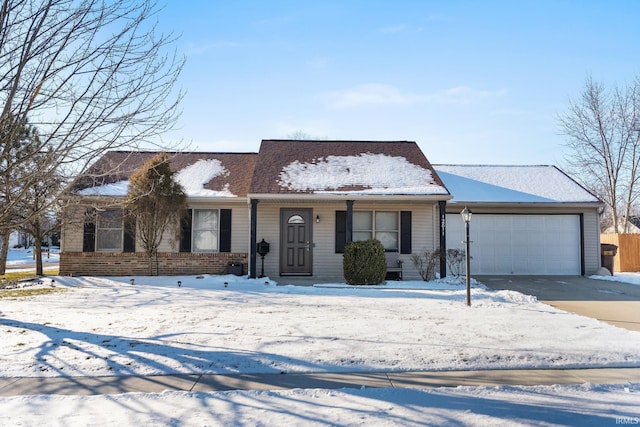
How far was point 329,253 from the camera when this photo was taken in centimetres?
1366

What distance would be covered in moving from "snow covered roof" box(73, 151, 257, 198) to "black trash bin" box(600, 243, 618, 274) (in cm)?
1212

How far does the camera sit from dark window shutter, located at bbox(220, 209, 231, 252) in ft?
45.4

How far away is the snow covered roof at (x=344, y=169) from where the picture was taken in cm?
1277

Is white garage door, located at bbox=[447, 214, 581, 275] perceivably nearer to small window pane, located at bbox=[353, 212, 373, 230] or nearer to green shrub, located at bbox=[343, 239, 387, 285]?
small window pane, located at bbox=[353, 212, 373, 230]

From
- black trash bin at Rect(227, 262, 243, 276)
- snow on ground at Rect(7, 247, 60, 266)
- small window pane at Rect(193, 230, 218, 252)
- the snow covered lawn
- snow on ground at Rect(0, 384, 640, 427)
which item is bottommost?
snow on ground at Rect(7, 247, 60, 266)

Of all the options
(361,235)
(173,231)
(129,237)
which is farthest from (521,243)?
(129,237)

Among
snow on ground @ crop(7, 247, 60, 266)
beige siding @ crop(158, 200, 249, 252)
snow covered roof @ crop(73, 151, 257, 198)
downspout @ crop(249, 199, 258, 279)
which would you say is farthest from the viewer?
snow on ground @ crop(7, 247, 60, 266)

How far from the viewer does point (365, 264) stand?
1155 centimetres

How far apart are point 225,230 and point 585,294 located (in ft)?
32.8

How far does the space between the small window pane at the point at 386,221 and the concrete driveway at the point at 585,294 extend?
125 inches

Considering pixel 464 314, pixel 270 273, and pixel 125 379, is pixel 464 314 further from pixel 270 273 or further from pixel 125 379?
pixel 270 273

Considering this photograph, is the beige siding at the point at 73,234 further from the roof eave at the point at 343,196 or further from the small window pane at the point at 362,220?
the small window pane at the point at 362,220

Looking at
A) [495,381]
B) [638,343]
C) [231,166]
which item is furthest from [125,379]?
[231,166]

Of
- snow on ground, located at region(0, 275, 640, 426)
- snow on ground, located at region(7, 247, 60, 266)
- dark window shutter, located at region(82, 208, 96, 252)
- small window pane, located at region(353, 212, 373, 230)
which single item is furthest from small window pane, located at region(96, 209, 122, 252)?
snow on ground, located at region(7, 247, 60, 266)
